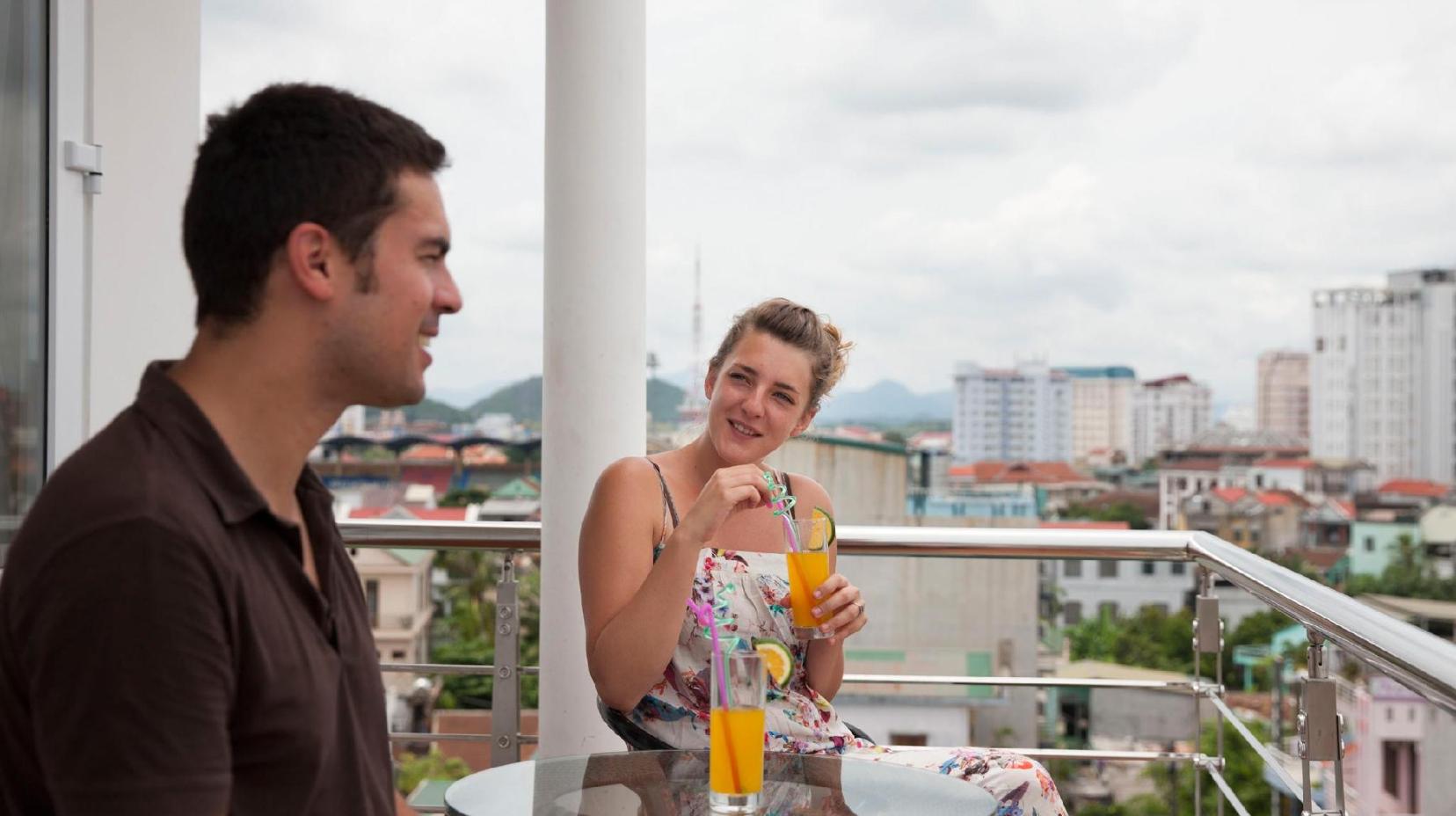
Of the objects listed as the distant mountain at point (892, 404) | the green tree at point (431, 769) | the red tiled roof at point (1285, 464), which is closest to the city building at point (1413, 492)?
the red tiled roof at point (1285, 464)

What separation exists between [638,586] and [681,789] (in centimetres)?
43

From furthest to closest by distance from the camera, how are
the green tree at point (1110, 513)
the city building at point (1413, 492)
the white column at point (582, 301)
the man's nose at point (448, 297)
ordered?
the city building at point (1413, 492) < the green tree at point (1110, 513) < the white column at point (582, 301) < the man's nose at point (448, 297)

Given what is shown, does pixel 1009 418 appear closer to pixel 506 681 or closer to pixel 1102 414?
pixel 1102 414

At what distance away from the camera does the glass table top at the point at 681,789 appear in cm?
142

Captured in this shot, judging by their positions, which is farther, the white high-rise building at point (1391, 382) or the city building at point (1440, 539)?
the white high-rise building at point (1391, 382)

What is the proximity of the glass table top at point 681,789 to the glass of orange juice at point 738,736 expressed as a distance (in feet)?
0.10

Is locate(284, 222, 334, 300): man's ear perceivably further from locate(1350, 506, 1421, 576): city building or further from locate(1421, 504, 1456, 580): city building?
locate(1421, 504, 1456, 580): city building

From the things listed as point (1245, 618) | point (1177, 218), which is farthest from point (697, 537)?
point (1177, 218)

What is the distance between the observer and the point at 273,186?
2.86 ft

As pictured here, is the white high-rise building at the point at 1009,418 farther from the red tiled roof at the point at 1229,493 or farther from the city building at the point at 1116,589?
the red tiled roof at the point at 1229,493

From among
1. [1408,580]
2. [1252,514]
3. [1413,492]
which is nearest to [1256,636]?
→ [1252,514]

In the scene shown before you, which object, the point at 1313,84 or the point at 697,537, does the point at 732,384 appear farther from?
the point at 1313,84

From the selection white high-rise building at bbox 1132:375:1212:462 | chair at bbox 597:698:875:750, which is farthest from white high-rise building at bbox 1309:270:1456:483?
chair at bbox 597:698:875:750

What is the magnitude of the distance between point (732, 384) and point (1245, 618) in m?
30.1
